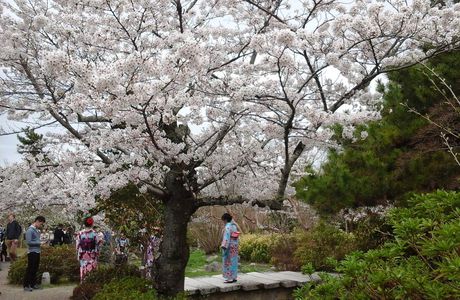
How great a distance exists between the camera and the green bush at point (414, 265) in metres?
2.09

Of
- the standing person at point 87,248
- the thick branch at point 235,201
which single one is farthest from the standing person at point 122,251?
the thick branch at point 235,201

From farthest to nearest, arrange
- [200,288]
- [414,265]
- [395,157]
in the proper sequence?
[200,288] < [395,157] < [414,265]

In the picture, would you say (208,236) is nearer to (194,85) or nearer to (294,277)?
(294,277)

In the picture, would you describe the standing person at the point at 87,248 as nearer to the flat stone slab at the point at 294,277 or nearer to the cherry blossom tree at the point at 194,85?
the cherry blossom tree at the point at 194,85

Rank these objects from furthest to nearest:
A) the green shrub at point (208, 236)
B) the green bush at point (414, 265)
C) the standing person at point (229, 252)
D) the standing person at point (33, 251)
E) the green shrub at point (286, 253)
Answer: the green shrub at point (208, 236), the green shrub at point (286, 253), the standing person at point (33, 251), the standing person at point (229, 252), the green bush at point (414, 265)

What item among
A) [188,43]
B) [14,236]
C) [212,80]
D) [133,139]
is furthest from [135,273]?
[14,236]

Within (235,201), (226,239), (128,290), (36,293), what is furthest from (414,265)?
(36,293)

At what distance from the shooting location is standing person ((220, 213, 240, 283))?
312 inches

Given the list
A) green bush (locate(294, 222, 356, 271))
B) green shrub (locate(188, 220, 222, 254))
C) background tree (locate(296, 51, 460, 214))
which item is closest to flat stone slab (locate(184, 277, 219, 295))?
background tree (locate(296, 51, 460, 214))

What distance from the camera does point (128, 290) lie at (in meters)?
5.93

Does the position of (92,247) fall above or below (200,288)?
above

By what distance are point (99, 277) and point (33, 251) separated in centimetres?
208

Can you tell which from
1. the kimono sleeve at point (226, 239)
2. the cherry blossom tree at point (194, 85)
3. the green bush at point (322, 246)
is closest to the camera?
the cherry blossom tree at point (194, 85)

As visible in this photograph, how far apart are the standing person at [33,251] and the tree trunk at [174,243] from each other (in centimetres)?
336
